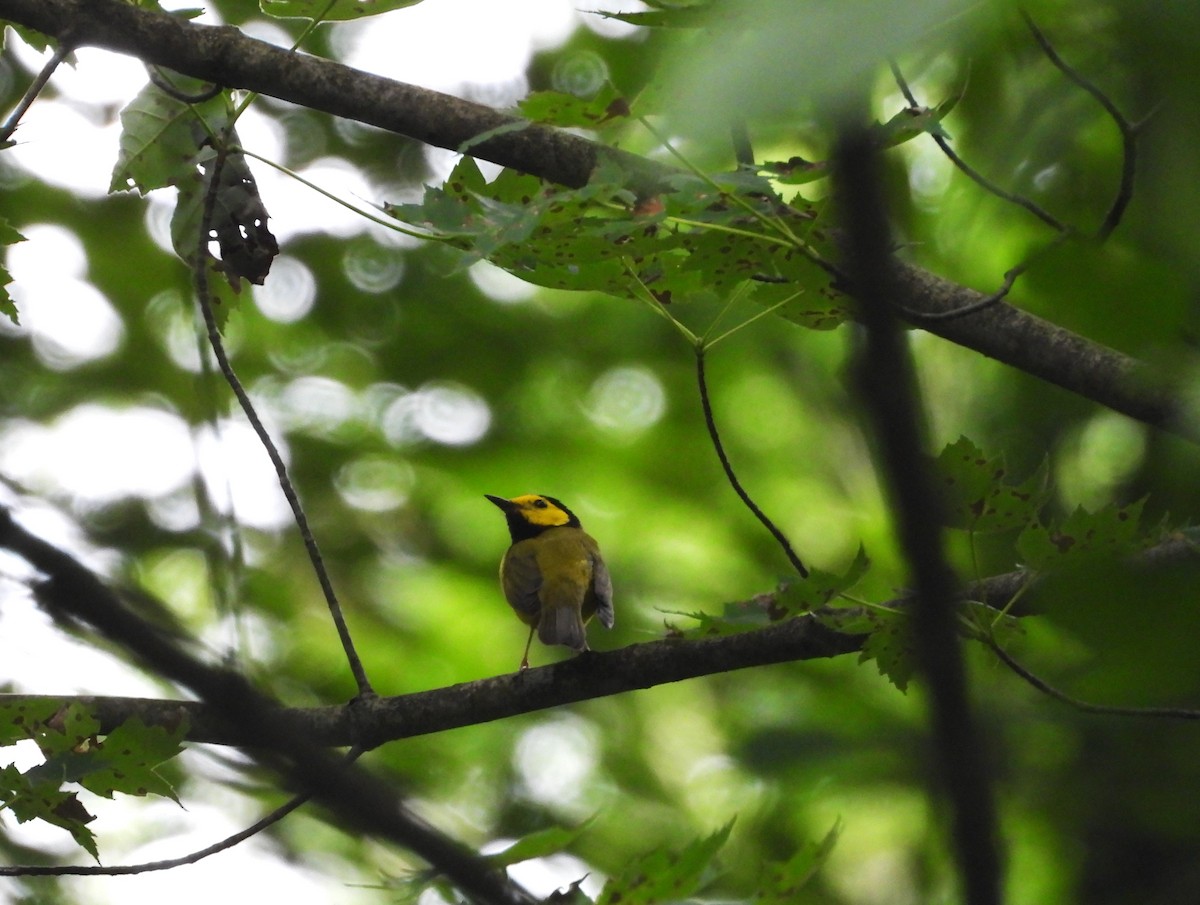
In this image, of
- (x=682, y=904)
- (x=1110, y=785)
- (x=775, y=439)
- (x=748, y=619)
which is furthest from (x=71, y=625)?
(x=775, y=439)

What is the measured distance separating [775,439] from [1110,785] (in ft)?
23.3

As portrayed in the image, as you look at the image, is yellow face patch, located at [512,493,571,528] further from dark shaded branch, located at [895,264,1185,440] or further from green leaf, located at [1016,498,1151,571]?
green leaf, located at [1016,498,1151,571]

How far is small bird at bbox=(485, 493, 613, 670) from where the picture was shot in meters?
5.05

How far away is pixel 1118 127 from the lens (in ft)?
6.38

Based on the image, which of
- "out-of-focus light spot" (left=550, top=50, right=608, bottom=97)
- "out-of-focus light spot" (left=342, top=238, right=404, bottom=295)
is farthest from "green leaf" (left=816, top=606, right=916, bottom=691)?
"out-of-focus light spot" (left=342, top=238, right=404, bottom=295)

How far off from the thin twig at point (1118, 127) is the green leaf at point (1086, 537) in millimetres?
490

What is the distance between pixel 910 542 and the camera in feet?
2.06

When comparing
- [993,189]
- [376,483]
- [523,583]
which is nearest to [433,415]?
[376,483]

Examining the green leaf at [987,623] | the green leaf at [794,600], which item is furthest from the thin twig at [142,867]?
the green leaf at [987,623]

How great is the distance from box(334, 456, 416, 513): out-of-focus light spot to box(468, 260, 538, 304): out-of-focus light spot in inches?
61.6

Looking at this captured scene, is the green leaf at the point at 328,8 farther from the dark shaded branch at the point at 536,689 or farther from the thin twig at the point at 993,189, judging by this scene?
the dark shaded branch at the point at 536,689

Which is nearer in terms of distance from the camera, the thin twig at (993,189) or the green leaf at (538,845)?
the thin twig at (993,189)

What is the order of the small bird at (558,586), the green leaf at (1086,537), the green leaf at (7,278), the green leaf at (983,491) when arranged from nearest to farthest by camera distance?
the green leaf at (1086,537) < the green leaf at (983,491) < the green leaf at (7,278) < the small bird at (558,586)

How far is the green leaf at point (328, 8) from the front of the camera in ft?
9.99
